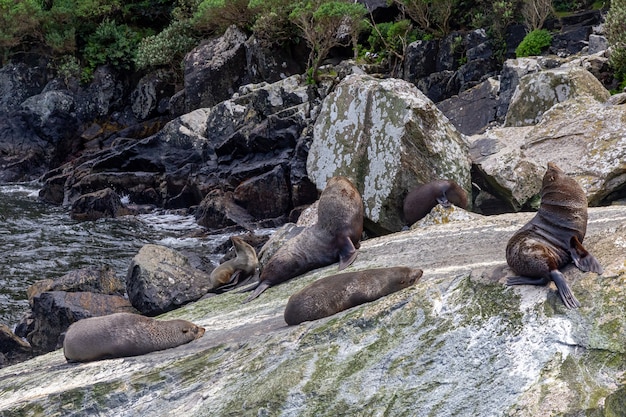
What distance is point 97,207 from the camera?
20.8m

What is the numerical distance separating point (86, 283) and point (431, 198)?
6.22 m

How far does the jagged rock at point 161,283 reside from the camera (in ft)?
33.2

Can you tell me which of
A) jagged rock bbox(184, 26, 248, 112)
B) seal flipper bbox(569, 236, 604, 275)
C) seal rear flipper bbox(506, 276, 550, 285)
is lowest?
seal rear flipper bbox(506, 276, 550, 285)

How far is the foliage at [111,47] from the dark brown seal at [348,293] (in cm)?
→ 2905

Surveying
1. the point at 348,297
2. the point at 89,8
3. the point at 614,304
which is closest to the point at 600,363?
the point at 614,304

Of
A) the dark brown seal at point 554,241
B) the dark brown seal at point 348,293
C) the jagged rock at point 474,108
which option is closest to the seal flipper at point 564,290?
the dark brown seal at point 554,241

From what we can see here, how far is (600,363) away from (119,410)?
142 inches

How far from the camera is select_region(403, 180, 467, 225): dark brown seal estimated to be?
32.9ft

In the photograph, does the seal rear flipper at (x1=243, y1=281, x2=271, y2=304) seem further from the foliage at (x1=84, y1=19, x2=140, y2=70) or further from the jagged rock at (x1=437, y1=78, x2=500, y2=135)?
the foliage at (x1=84, y1=19, x2=140, y2=70)

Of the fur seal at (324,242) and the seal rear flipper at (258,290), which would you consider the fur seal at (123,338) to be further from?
the fur seal at (324,242)

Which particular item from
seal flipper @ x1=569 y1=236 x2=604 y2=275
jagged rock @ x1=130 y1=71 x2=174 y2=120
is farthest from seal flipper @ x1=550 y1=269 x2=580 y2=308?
jagged rock @ x1=130 y1=71 x2=174 y2=120

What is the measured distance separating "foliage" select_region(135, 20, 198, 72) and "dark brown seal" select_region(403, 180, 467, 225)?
22813 millimetres

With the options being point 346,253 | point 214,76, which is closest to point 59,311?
point 346,253

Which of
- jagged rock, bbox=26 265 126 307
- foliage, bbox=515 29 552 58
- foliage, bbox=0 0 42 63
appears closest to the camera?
jagged rock, bbox=26 265 126 307
